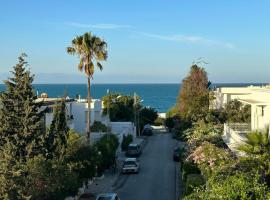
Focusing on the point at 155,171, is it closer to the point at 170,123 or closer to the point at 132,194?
the point at 132,194

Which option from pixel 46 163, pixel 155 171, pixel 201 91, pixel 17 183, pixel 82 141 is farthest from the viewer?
pixel 201 91

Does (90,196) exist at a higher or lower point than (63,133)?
lower

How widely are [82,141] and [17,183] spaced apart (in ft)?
32.3

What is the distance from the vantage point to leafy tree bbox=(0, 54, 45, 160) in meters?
27.6

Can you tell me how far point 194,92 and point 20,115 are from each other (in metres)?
40.1

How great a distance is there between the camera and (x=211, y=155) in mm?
29719

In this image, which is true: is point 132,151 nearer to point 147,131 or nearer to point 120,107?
point 120,107

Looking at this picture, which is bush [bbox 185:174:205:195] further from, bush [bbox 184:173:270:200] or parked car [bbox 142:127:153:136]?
parked car [bbox 142:127:153:136]

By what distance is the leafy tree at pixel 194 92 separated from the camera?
212 ft

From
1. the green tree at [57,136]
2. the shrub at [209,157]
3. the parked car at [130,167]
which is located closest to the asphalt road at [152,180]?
the parked car at [130,167]

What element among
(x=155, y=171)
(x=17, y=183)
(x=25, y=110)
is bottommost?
(x=155, y=171)

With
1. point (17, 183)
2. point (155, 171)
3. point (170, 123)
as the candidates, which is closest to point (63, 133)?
point (17, 183)

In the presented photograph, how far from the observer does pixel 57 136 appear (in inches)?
1187

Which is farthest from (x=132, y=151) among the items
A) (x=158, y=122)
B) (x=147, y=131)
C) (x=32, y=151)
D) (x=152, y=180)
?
(x=158, y=122)
